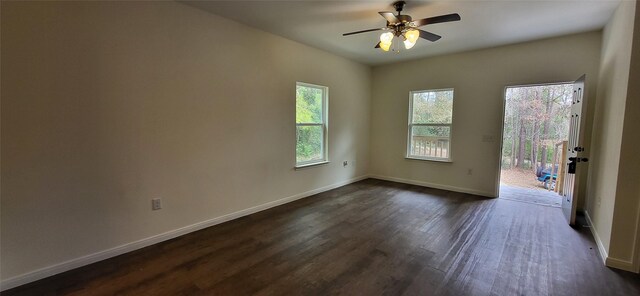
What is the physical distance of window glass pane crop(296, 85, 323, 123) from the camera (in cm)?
429

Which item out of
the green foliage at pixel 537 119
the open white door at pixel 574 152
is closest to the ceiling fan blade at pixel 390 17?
the open white door at pixel 574 152

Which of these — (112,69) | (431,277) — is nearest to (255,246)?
(431,277)

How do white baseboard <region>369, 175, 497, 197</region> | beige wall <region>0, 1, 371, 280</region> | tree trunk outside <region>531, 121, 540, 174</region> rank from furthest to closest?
tree trunk outside <region>531, 121, 540, 174</region> < white baseboard <region>369, 175, 497, 197</region> < beige wall <region>0, 1, 371, 280</region>

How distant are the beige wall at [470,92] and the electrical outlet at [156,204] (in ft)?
14.3

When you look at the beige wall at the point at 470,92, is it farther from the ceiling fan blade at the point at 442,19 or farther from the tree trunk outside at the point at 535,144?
the tree trunk outside at the point at 535,144

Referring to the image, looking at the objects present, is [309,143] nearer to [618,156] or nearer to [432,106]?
[432,106]

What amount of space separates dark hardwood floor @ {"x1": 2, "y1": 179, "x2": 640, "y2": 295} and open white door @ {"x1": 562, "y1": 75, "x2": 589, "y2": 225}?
23 cm

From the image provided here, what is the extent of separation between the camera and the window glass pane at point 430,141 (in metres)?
5.02

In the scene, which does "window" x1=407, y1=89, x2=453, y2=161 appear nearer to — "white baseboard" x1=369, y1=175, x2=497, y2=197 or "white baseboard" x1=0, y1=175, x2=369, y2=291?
"white baseboard" x1=369, y1=175, x2=497, y2=197

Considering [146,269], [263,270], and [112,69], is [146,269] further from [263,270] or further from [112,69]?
[112,69]

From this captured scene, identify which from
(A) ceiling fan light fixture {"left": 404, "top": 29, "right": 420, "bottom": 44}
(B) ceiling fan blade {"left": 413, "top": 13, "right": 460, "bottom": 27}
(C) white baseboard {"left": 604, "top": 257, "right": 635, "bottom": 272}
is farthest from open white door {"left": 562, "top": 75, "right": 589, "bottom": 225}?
(A) ceiling fan light fixture {"left": 404, "top": 29, "right": 420, "bottom": 44}

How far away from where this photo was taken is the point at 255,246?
8.79 feet

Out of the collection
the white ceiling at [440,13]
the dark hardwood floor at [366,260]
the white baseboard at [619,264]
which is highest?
the white ceiling at [440,13]

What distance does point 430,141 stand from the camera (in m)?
5.21
